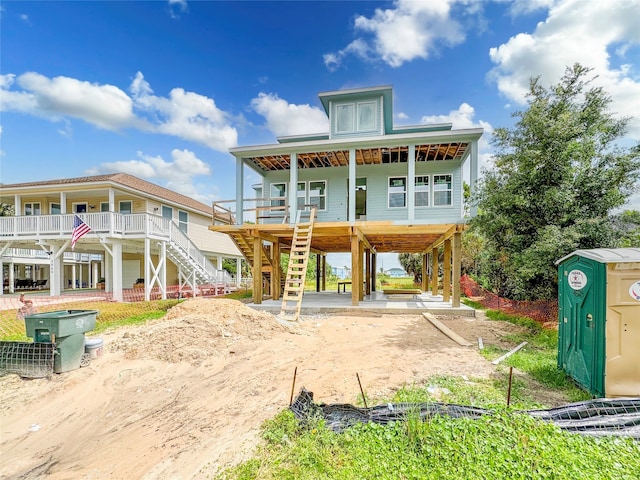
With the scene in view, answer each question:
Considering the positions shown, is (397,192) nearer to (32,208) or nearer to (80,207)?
(80,207)

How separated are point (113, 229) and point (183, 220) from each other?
5.91 metres

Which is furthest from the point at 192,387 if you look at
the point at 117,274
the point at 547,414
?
the point at 117,274

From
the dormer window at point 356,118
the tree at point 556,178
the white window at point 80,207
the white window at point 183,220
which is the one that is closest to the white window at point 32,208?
Answer: the white window at point 80,207

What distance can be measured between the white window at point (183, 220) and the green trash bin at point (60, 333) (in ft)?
49.1

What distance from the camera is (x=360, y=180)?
13508 mm

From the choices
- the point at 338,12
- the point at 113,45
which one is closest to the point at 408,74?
the point at 338,12

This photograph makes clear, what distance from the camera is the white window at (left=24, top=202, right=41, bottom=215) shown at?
18464 mm

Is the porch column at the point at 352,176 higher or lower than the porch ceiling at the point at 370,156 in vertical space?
lower

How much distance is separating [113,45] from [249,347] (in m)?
15.1

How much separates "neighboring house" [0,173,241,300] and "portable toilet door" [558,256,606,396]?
50.3 feet

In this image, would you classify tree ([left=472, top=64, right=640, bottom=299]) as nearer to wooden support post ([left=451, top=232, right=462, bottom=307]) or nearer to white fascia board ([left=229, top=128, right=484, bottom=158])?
white fascia board ([left=229, top=128, right=484, bottom=158])

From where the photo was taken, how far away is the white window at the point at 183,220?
20094mm

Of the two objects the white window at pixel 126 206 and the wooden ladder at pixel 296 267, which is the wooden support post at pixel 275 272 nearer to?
the wooden ladder at pixel 296 267

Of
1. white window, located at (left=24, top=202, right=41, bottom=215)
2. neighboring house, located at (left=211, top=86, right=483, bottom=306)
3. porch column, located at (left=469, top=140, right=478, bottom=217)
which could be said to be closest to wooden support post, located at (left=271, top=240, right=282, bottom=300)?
neighboring house, located at (left=211, top=86, right=483, bottom=306)
